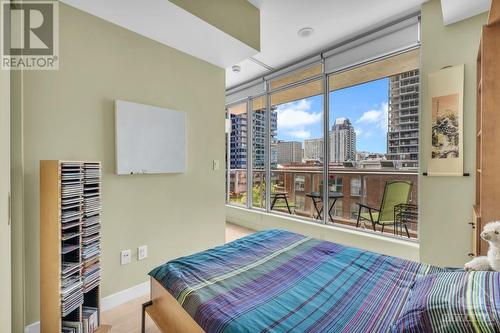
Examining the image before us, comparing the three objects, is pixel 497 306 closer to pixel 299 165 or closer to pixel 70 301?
pixel 70 301

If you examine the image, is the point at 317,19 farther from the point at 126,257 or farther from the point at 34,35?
the point at 126,257

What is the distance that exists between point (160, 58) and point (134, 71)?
32 cm

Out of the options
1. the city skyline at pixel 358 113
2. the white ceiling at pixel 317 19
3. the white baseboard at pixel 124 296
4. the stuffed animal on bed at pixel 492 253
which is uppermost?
the white ceiling at pixel 317 19

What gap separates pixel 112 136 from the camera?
7.02 ft

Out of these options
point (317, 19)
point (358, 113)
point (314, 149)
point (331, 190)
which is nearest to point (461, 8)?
point (317, 19)

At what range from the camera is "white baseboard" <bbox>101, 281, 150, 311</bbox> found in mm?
2092

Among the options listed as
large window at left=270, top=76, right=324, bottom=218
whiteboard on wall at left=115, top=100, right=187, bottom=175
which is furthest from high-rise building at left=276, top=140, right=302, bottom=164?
whiteboard on wall at left=115, top=100, right=187, bottom=175

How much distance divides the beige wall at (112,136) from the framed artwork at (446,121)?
7.39ft

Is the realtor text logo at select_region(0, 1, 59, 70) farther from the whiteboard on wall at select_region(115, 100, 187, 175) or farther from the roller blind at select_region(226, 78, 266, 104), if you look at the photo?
the roller blind at select_region(226, 78, 266, 104)

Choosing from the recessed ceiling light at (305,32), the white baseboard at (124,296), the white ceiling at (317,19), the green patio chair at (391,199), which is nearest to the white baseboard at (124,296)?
the white baseboard at (124,296)

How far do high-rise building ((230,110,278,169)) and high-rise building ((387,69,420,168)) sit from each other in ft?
6.21

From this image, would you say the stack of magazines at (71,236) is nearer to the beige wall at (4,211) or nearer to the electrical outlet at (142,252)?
the beige wall at (4,211)

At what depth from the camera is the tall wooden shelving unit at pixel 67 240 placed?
1.54 meters

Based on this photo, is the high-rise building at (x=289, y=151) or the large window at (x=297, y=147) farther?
the high-rise building at (x=289, y=151)
